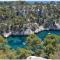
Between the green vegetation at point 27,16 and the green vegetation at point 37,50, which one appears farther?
the green vegetation at point 27,16

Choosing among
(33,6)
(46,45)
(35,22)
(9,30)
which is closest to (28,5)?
(33,6)

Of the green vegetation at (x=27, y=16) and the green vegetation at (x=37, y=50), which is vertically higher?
the green vegetation at (x=27, y=16)

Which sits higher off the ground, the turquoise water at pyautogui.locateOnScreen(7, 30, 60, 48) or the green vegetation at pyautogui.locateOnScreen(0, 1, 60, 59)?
the green vegetation at pyautogui.locateOnScreen(0, 1, 60, 59)

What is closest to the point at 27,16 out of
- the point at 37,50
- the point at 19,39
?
the point at 19,39

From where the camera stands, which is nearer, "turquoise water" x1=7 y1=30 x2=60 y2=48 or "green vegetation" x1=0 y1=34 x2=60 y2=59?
"green vegetation" x1=0 y1=34 x2=60 y2=59

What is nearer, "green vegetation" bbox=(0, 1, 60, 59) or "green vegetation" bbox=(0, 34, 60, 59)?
"green vegetation" bbox=(0, 34, 60, 59)

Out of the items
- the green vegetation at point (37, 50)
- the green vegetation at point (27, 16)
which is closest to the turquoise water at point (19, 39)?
the green vegetation at point (27, 16)

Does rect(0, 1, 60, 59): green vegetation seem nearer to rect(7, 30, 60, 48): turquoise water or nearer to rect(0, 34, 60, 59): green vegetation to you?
rect(7, 30, 60, 48): turquoise water

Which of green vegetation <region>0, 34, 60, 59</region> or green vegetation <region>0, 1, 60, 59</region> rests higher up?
green vegetation <region>0, 1, 60, 59</region>

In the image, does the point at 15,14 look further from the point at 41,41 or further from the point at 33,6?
the point at 41,41

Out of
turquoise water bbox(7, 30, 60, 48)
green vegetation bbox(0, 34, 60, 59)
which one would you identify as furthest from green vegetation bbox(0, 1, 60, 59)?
green vegetation bbox(0, 34, 60, 59)

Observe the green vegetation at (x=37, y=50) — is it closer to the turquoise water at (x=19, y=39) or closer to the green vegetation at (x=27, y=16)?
the turquoise water at (x=19, y=39)
